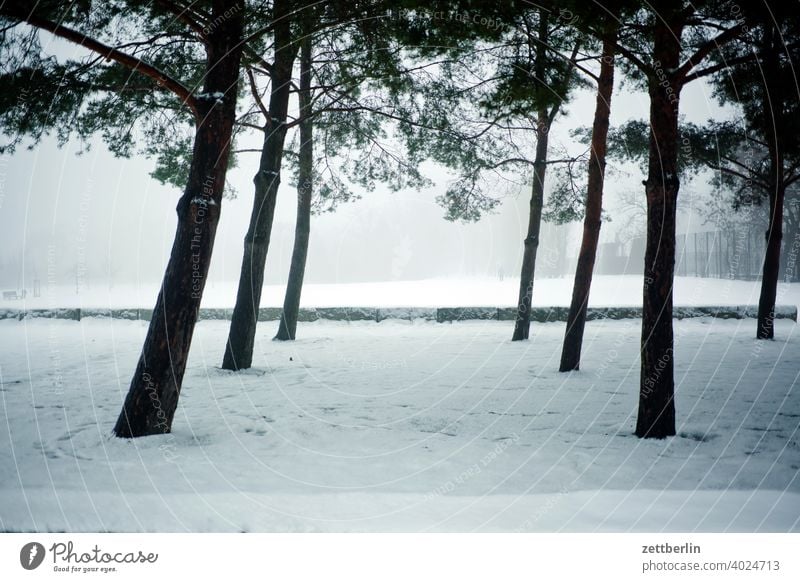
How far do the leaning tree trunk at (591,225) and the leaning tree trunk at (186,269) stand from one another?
17.7 ft

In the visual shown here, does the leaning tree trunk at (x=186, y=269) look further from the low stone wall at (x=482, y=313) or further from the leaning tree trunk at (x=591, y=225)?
the low stone wall at (x=482, y=313)

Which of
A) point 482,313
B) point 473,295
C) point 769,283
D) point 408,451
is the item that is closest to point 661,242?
point 408,451

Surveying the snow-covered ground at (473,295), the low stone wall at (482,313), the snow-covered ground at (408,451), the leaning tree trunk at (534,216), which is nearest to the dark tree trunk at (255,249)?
the snow-covered ground at (408,451)

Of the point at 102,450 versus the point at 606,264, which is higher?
the point at 606,264

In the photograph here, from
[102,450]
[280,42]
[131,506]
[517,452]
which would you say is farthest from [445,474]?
[280,42]

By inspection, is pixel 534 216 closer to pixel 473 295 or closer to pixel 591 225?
pixel 591 225

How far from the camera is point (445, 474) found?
4023 millimetres

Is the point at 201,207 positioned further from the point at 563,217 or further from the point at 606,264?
the point at 606,264

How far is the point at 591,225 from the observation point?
7832mm

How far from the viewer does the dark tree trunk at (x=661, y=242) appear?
4.78 meters

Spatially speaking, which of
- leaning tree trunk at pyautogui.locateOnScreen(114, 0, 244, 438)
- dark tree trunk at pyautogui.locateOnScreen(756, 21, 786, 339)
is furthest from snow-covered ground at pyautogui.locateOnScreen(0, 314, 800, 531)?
dark tree trunk at pyautogui.locateOnScreen(756, 21, 786, 339)

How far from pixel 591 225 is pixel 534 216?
3.36 metres

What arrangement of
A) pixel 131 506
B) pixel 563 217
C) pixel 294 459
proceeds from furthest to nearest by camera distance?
pixel 563 217 < pixel 294 459 < pixel 131 506

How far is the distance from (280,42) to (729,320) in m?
15.0
